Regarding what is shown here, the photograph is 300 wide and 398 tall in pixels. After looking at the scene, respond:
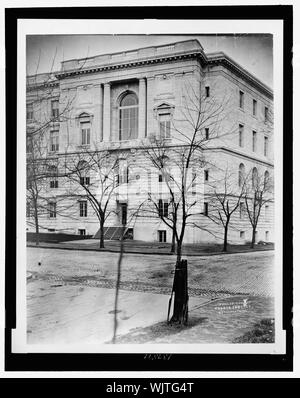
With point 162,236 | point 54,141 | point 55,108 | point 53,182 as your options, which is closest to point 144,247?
point 162,236

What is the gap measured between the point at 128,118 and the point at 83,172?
2.83ft

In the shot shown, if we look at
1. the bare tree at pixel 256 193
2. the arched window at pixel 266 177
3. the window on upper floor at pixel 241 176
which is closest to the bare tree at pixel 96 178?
the window on upper floor at pixel 241 176

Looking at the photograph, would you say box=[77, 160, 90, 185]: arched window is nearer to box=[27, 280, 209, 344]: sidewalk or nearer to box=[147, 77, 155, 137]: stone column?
box=[147, 77, 155, 137]: stone column

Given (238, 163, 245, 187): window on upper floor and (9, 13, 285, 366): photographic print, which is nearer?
(9, 13, 285, 366): photographic print

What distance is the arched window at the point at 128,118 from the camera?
480cm

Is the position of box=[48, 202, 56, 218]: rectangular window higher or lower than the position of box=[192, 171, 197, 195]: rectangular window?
lower

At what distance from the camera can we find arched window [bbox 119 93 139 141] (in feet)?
15.7

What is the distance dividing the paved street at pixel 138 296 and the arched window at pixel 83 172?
87 centimetres

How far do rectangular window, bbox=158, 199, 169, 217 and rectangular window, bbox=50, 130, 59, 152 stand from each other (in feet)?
4.70

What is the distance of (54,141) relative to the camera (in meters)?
4.81

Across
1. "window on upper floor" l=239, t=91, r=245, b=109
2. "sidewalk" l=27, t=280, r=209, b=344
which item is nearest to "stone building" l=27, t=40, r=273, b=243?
"window on upper floor" l=239, t=91, r=245, b=109

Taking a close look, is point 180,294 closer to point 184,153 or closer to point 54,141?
point 184,153

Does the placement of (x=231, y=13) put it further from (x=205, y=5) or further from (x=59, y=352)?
(x=59, y=352)

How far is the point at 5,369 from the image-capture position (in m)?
4.46
